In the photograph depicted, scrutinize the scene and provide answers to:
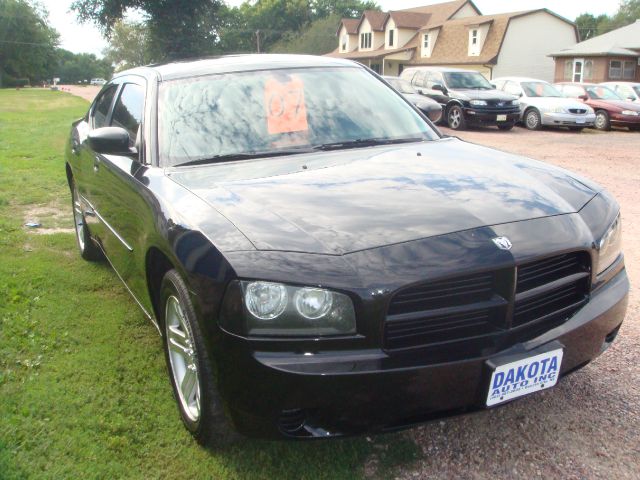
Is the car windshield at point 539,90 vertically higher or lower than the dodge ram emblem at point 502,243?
higher

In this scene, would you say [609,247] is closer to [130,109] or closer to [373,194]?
[373,194]

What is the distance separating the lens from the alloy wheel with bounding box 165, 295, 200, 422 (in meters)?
2.60

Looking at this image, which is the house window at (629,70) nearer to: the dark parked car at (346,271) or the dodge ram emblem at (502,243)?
the dark parked car at (346,271)

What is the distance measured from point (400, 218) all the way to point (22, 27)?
A: 297 feet

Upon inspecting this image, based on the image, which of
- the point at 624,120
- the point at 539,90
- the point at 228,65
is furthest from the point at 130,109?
the point at 624,120

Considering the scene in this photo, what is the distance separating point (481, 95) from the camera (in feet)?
57.5

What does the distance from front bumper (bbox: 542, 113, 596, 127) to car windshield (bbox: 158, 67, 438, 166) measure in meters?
15.6

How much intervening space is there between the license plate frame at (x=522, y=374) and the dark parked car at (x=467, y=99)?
1591 centimetres

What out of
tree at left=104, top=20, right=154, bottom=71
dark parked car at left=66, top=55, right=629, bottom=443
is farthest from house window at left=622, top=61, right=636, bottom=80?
tree at left=104, top=20, right=154, bottom=71

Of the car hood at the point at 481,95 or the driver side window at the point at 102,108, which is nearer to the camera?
the driver side window at the point at 102,108

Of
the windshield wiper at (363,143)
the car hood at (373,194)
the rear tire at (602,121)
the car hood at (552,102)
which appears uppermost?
the windshield wiper at (363,143)

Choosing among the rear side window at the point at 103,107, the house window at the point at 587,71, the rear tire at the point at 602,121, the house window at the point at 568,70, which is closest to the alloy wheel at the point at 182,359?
the rear side window at the point at 103,107

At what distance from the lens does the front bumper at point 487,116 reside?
17.4 metres

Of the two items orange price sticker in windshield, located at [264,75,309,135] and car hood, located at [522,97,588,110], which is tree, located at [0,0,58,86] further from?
orange price sticker in windshield, located at [264,75,309,135]
